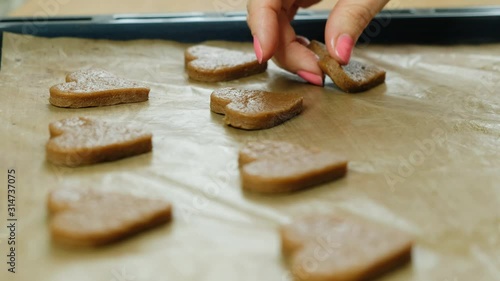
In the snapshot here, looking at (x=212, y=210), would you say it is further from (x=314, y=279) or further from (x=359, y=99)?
(x=359, y=99)

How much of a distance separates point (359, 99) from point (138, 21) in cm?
92

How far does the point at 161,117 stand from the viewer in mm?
1731

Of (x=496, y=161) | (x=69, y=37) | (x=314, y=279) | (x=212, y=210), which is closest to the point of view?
(x=314, y=279)

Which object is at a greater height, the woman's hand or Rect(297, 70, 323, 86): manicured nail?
the woman's hand

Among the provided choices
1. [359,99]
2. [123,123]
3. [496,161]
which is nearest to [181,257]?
[123,123]

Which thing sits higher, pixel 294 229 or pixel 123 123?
pixel 294 229

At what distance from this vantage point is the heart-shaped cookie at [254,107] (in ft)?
5.42

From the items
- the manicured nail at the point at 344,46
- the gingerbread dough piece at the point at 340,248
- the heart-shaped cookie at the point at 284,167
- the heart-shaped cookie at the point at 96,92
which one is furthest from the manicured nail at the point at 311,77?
the gingerbread dough piece at the point at 340,248

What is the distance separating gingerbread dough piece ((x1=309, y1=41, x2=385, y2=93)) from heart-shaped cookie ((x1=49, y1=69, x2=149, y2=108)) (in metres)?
0.56

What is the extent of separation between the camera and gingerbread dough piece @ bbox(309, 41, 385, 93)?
1.93 metres

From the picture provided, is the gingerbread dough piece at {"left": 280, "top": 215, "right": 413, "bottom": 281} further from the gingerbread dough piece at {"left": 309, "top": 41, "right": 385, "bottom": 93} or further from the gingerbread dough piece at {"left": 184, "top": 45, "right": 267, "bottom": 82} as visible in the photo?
the gingerbread dough piece at {"left": 184, "top": 45, "right": 267, "bottom": 82}

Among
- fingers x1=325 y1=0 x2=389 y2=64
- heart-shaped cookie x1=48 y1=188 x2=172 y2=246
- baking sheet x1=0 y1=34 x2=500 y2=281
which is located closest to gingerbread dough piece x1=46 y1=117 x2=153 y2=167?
baking sheet x1=0 y1=34 x2=500 y2=281

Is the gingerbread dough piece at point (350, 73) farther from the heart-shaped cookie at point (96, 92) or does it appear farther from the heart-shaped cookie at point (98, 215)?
the heart-shaped cookie at point (98, 215)

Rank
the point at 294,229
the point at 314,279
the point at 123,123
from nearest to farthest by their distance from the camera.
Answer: the point at 314,279
the point at 294,229
the point at 123,123
